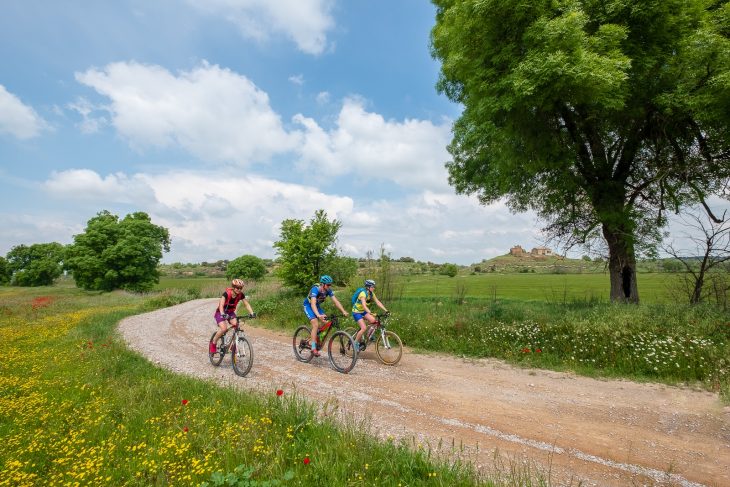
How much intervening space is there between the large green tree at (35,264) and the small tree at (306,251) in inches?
2953

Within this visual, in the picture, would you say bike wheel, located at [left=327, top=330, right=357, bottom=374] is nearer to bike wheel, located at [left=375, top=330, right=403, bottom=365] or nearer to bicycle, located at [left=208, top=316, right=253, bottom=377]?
bike wheel, located at [left=375, top=330, right=403, bottom=365]

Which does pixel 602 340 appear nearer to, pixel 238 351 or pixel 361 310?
pixel 361 310

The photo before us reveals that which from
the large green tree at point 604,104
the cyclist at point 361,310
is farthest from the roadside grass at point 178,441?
the large green tree at point 604,104

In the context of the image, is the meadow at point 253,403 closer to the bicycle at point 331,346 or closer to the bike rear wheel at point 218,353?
the bike rear wheel at point 218,353

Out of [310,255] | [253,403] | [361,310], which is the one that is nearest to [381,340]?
[361,310]

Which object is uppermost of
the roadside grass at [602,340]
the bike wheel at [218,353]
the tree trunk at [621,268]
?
the tree trunk at [621,268]

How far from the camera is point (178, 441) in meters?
4.93

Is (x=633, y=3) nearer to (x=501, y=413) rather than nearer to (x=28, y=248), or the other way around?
(x=501, y=413)

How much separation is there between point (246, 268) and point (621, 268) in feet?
262

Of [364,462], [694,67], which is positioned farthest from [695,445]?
[694,67]

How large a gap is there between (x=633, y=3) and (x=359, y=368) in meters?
13.7

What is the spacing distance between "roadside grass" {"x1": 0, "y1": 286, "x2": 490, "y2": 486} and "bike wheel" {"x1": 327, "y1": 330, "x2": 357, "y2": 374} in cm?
304

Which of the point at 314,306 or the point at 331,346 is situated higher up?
the point at 314,306

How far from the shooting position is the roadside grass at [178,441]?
4.06 meters
